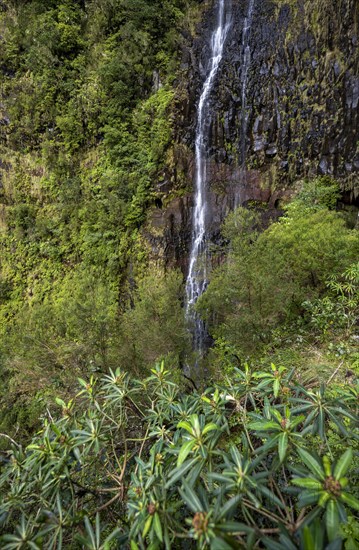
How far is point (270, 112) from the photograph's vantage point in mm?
11859

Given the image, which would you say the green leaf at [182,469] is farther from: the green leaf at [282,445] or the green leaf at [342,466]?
the green leaf at [342,466]

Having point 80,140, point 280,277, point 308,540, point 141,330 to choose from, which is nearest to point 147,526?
point 308,540

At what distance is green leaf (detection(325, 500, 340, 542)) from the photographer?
1014 mm

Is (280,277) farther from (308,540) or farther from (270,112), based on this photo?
(270,112)

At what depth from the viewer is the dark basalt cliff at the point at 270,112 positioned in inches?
401

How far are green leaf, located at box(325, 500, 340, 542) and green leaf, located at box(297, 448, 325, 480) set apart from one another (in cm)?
10

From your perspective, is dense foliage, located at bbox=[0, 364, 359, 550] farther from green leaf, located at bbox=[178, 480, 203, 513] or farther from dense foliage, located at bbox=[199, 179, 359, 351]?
dense foliage, located at bbox=[199, 179, 359, 351]

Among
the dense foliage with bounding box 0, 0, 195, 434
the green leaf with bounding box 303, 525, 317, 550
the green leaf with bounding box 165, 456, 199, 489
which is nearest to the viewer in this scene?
the green leaf with bounding box 303, 525, 317, 550

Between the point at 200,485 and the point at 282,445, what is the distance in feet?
1.46

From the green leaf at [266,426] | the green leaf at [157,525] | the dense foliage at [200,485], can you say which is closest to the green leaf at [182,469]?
the dense foliage at [200,485]

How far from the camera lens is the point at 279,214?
11.5m

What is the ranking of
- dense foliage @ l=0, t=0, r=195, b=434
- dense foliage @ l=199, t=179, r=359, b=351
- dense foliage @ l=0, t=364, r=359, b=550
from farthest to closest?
dense foliage @ l=0, t=0, r=195, b=434 → dense foliage @ l=199, t=179, r=359, b=351 → dense foliage @ l=0, t=364, r=359, b=550

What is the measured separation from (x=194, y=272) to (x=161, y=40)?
12.4 m

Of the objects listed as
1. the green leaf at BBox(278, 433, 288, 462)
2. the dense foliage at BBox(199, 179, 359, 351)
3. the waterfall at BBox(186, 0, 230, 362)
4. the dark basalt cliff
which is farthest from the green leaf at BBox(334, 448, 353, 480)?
the waterfall at BBox(186, 0, 230, 362)
